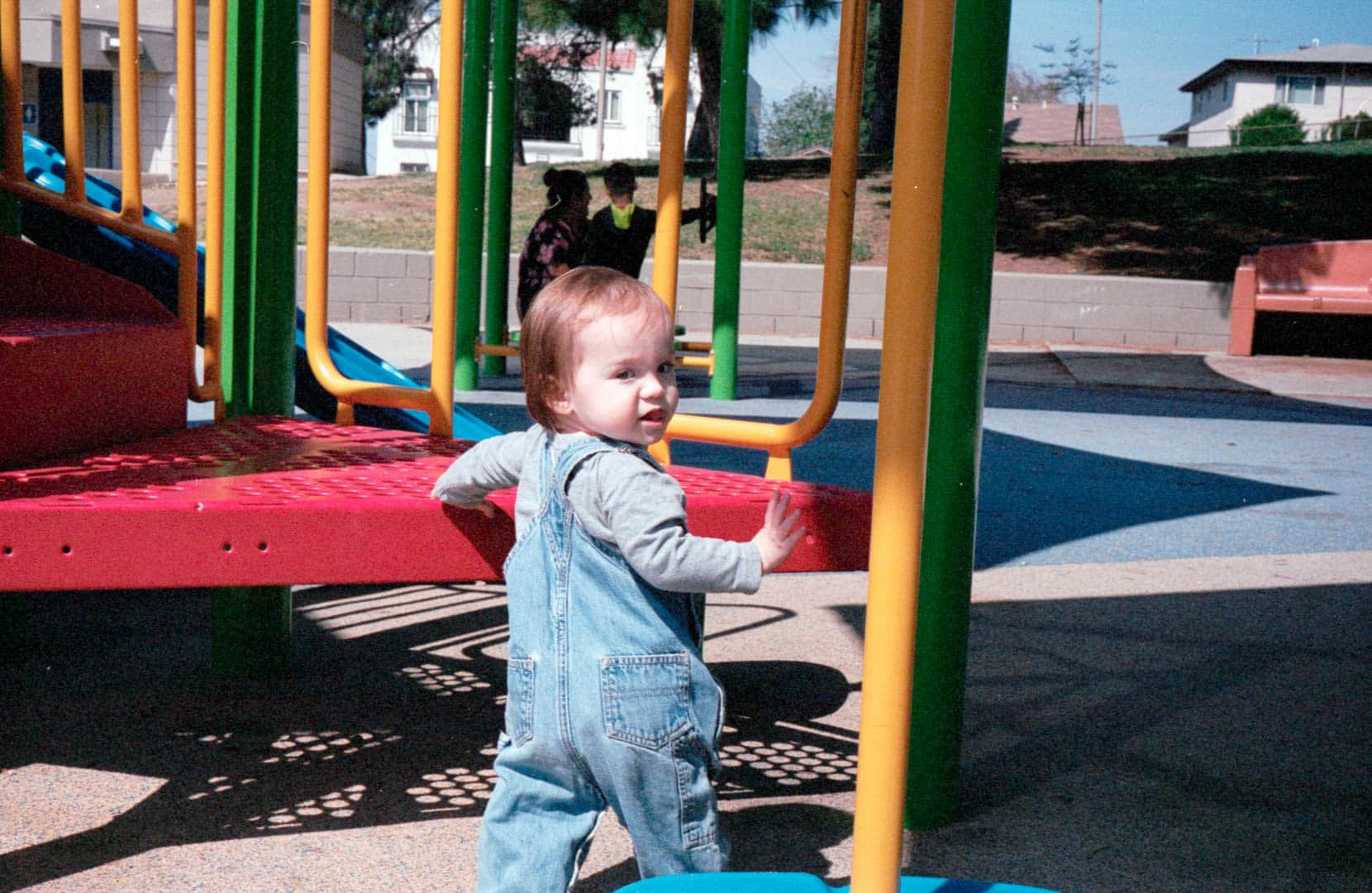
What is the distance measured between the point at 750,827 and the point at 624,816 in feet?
2.40

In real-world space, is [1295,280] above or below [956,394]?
above

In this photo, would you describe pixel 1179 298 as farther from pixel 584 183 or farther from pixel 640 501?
pixel 640 501

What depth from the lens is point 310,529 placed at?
204 cm

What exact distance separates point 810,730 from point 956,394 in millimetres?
985

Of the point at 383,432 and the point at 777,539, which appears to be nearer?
the point at 777,539

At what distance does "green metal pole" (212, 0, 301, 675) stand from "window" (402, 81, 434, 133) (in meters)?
58.5

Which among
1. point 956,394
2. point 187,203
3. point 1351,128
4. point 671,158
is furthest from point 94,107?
point 1351,128

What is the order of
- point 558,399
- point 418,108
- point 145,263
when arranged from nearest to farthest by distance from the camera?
point 558,399
point 145,263
point 418,108

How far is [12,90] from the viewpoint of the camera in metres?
3.02

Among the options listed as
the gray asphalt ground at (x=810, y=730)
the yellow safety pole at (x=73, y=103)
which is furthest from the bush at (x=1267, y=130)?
the yellow safety pole at (x=73, y=103)

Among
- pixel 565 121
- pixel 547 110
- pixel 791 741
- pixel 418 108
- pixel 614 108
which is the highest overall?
pixel 614 108

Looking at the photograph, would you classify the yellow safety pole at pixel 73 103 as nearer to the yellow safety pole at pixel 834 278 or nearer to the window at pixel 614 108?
the yellow safety pole at pixel 834 278

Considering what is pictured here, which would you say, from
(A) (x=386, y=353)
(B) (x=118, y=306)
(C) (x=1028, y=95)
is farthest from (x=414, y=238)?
(C) (x=1028, y=95)

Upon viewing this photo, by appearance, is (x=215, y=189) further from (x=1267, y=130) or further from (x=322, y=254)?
(x=1267, y=130)
